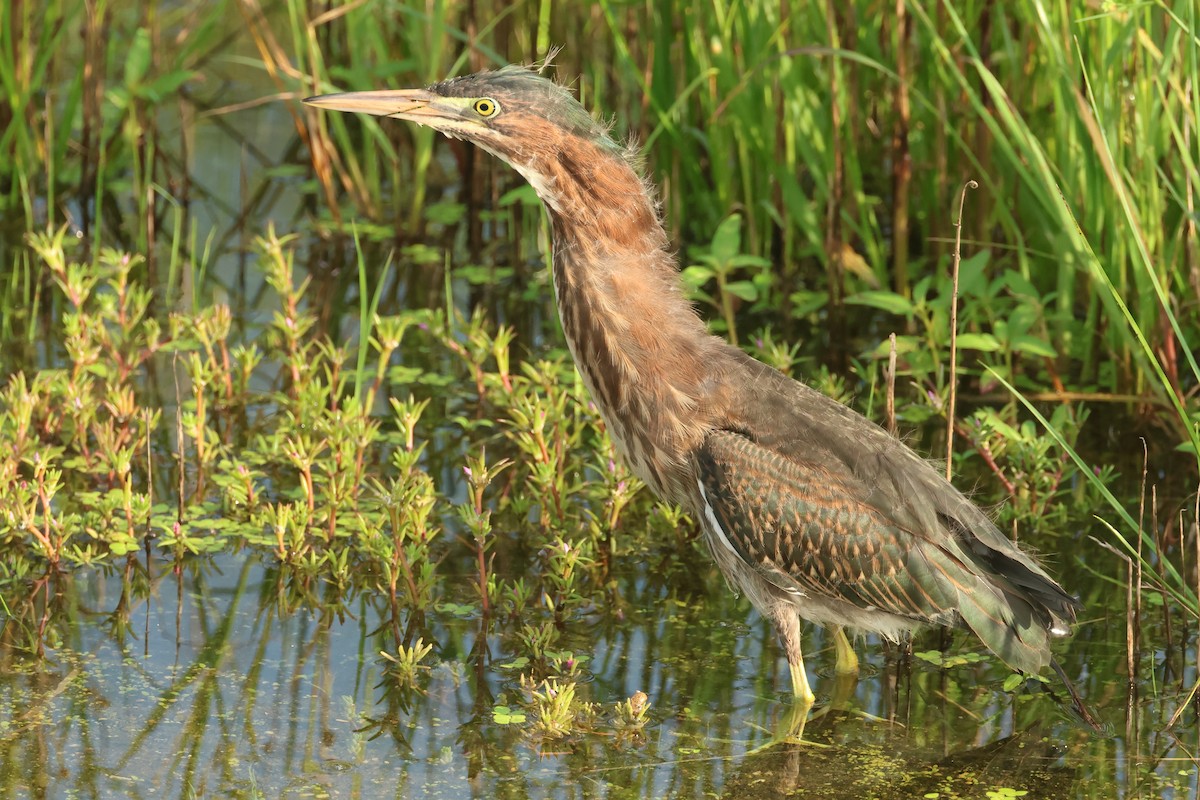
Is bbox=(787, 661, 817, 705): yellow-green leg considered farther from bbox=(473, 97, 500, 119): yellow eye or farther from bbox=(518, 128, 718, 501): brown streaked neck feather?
bbox=(473, 97, 500, 119): yellow eye

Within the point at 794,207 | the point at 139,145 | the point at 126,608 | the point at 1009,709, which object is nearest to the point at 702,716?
the point at 1009,709

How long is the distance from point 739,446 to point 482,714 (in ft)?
3.32

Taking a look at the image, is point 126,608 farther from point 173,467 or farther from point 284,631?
point 173,467

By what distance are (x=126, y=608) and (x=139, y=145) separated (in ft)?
13.2

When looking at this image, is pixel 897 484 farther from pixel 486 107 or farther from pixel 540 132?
pixel 486 107

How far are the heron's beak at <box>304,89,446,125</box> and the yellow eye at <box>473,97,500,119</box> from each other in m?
0.13

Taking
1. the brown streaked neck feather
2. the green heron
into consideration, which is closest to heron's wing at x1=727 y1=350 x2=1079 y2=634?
the green heron

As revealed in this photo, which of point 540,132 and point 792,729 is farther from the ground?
point 540,132

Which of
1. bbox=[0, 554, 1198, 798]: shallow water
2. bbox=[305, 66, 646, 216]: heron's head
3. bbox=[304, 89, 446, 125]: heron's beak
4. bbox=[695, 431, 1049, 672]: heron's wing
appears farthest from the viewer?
bbox=[304, 89, 446, 125]: heron's beak

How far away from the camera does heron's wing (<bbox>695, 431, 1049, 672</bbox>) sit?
4527 mm

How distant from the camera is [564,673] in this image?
4.74 metres

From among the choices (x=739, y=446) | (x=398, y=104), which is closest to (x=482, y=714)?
(x=739, y=446)

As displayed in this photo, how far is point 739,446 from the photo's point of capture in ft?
15.2

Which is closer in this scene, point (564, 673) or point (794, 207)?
point (564, 673)
